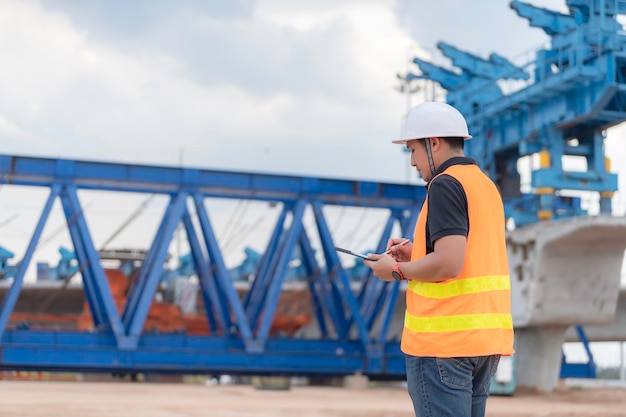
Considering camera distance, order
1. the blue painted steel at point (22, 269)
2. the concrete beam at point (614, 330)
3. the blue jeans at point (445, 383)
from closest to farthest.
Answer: the blue jeans at point (445, 383)
the blue painted steel at point (22, 269)
the concrete beam at point (614, 330)

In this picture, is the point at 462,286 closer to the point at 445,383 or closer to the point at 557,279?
the point at 445,383

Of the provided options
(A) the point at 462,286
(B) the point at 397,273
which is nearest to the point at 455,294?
(A) the point at 462,286

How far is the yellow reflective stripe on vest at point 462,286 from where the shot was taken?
10.9ft

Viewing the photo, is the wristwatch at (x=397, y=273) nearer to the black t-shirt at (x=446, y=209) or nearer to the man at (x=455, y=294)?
the man at (x=455, y=294)

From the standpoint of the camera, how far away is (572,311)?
25281 mm

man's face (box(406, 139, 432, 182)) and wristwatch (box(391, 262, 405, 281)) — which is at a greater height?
man's face (box(406, 139, 432, 182))

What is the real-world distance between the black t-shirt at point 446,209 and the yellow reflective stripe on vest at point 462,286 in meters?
0.14

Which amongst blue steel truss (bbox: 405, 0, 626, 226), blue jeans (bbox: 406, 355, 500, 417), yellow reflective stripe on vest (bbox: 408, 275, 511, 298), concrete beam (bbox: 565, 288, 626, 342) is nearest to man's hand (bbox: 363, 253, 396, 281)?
yellow reflective stripe on vest (bbox: 408, 275, 511, 298)

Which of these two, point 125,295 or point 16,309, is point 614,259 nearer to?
point 125,295

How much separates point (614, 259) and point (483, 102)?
19.2 ft

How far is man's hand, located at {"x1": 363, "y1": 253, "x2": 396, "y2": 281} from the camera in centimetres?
345

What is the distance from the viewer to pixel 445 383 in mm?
3227

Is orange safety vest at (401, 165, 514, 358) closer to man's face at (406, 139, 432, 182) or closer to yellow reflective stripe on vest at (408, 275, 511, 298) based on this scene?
yellow reflective stripe on vest at (408, 275, 511, 298)

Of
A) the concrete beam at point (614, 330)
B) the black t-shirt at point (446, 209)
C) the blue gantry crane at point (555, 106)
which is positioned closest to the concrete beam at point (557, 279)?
the blue gantry crane at point (555, 106)
